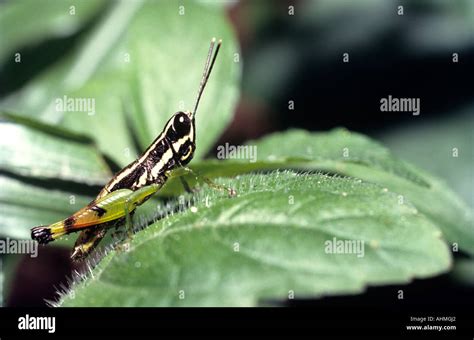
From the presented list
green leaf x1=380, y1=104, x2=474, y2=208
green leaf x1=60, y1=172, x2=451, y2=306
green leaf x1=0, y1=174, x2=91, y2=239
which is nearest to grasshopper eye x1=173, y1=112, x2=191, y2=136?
green leaf x1=0, y1=174, x2=91, y2=239

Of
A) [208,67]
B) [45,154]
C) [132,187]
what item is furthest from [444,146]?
[45,154]

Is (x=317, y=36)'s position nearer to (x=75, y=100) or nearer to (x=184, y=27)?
(x=184, y=27)

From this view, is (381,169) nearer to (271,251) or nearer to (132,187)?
(271,251)

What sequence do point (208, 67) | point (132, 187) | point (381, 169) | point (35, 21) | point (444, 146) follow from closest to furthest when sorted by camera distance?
point (381, 169)
point (132, 187)
point (208, 67)
point (35, 21)
point (444, 146)

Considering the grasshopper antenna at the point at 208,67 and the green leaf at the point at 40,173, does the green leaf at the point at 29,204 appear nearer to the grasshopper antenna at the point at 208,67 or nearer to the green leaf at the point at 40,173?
the green leaf at the point at 40,173

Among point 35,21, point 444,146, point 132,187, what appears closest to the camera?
point 132,187

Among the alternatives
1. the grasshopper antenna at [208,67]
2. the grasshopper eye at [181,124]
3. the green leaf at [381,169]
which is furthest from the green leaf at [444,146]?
the grasshopper eye at [181,124]

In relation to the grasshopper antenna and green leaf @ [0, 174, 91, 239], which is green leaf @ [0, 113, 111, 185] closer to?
green leaf @ [0, 174, 91, 239]

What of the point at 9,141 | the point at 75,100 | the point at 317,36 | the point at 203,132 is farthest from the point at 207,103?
the point at 317,36
